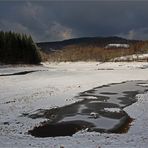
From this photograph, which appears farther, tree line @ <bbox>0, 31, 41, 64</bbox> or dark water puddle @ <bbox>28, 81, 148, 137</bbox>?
tree line @ <bbox>0, 31, 41, 64</bbox>

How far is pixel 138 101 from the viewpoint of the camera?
127 feet

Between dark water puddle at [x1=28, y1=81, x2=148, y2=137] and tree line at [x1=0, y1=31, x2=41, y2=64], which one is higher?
tree line at [x1=0, y1=31, x2=41, y2=64]

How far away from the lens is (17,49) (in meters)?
118

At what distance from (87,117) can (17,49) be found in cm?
9135

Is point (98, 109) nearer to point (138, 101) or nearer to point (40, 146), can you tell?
point (138, 101)

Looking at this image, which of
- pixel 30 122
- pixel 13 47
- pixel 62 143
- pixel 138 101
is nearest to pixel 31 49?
pixel 13 47

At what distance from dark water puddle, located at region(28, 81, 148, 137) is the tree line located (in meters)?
75.0

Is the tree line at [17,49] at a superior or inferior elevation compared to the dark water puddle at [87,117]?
superior

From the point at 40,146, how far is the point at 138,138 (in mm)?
5845

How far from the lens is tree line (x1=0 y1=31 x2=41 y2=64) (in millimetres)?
113625

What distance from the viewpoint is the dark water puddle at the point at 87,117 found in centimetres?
2514

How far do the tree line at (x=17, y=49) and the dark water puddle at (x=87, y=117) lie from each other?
75.0 metres

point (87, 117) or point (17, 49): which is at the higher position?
point (17, 49)

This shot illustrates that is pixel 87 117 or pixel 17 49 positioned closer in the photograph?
pixel 87 117
